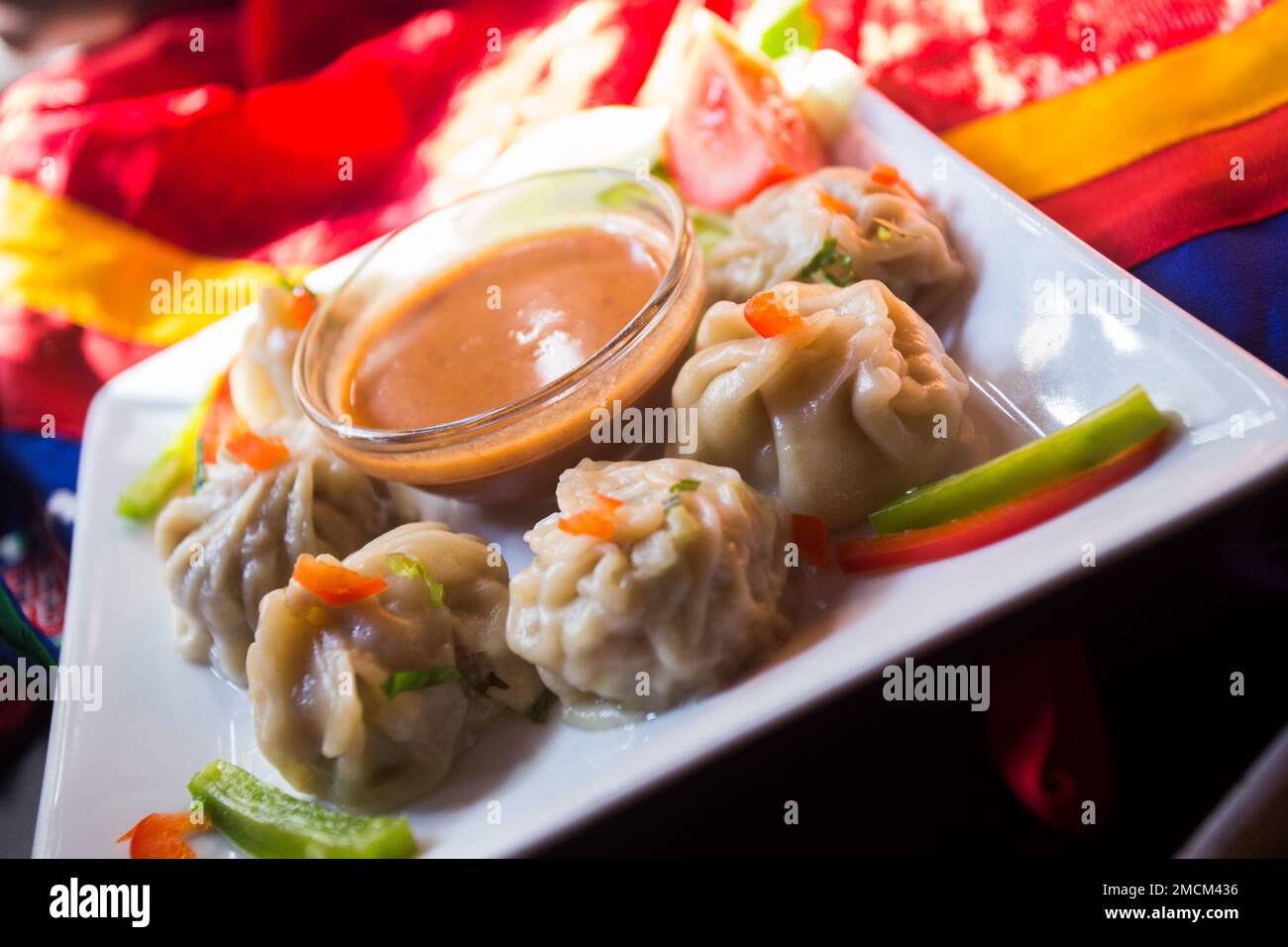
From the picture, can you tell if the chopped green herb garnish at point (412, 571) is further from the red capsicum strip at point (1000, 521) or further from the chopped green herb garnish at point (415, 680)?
the red capsicum strip at point (1000, 521)

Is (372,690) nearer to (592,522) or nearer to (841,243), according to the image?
(592,522)

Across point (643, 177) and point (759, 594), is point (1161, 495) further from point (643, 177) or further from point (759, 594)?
point (643, 177)

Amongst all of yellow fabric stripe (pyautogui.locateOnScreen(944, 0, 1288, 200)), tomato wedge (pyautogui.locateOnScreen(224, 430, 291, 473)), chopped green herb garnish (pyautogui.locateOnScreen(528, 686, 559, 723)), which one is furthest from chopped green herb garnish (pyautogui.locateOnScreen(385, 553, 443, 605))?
yellow fabric stripe (pyautogui.locateOnScreen(944, 0, 1288, 200))

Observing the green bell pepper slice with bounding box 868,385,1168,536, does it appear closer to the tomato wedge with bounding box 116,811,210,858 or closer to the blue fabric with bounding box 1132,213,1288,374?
the blue fabric with bounding box 1132,213,1288,374

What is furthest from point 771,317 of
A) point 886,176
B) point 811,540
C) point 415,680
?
point 415,680

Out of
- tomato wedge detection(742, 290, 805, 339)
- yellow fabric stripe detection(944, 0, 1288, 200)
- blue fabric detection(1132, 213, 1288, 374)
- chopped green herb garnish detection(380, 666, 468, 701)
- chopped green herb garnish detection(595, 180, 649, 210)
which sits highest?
yellow fabric stripe detection(944, 0, 1288, 200)

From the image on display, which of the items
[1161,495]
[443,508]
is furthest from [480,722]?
[1161,495]
